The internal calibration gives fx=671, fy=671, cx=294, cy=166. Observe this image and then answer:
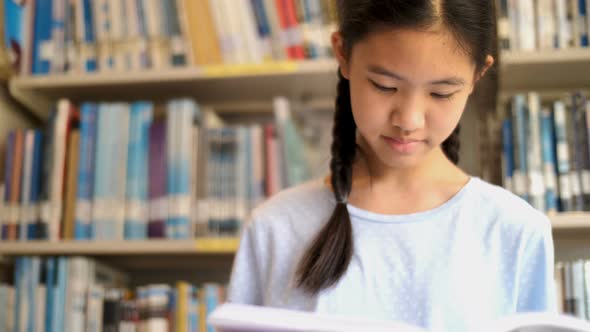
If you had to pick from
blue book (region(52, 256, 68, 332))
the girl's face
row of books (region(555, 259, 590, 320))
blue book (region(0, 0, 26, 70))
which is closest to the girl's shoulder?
the girl's face

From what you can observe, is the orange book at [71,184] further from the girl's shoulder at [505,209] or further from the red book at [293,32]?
the girl's shoulder at [505,209]

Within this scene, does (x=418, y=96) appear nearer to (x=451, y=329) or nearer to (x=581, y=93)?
(x=451, y=329)

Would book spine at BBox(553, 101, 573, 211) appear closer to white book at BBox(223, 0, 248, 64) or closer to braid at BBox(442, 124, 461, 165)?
braid at BBox(442, 124, 461, 165)

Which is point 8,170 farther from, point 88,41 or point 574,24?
point 574,24

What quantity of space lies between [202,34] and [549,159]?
825 mm

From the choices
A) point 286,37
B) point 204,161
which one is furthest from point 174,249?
point 286,37

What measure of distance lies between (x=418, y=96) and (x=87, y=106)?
102cm

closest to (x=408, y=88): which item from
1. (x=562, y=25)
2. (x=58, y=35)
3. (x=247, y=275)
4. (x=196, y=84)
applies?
(x=247, y=275)

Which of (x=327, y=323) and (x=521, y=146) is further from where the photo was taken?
(x=521, y=146)

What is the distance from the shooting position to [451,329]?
0.83m

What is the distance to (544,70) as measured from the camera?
1.49 metres

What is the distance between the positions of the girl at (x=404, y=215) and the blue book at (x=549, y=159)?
520 mm

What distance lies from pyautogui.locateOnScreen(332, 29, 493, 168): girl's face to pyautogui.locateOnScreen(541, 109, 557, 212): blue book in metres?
0.63

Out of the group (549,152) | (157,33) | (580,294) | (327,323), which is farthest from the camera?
(157,33)
